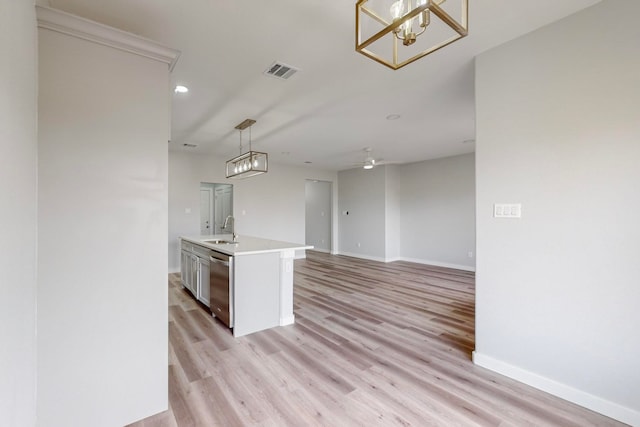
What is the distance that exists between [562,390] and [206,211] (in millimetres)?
A: 7906

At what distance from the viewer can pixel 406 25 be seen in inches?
48.9

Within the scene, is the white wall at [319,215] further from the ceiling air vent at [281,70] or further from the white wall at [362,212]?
the ceiling air vent at [281,70]

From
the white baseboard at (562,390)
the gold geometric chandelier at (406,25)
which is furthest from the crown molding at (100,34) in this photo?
the white baseboard at (562,390)

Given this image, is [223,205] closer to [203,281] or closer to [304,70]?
[203,281]

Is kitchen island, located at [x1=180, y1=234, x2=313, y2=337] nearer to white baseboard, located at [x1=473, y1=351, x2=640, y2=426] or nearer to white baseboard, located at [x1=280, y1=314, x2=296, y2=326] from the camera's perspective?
white baseboard, located at [x1=280, y1=314, x2=296, y2=326]

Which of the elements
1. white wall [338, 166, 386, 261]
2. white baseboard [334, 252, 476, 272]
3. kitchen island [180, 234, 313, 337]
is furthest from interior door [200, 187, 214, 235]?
kitchen island [180, 234, 313, 337]

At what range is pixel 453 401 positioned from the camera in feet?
6.45

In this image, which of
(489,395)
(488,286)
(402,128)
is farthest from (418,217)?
(489,395)

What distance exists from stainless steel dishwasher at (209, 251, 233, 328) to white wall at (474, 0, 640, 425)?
2462 mm

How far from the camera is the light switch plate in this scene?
220cm

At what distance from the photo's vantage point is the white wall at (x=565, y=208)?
1.77 meters

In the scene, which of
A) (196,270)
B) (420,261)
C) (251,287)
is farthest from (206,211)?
(420,261)

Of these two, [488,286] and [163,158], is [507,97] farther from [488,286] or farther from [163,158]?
[163,158]

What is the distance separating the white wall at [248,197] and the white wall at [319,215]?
53 cm
